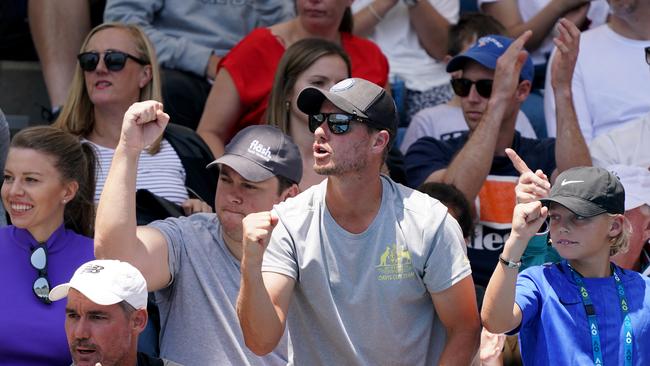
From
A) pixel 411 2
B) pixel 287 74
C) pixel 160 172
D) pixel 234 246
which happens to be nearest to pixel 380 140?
pixel 234 246

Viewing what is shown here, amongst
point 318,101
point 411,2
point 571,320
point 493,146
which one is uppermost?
point 318,101

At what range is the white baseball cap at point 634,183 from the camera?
4.92m

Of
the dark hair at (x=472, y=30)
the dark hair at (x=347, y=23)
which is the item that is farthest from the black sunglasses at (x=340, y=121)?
the dark hair at (x=472, y=30)

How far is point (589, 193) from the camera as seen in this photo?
160 inches

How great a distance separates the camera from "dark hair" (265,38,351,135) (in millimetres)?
5348

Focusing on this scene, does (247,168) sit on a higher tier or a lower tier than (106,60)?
higher

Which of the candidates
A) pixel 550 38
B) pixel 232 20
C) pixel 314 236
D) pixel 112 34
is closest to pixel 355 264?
pixel 314 236

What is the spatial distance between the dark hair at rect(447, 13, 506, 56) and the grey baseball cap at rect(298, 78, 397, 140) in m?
2.61

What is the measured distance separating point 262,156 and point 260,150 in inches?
1.1

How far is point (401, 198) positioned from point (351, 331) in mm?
491

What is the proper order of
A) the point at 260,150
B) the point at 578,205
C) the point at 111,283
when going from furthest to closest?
the point at 260,150 → the point at 578,205 → the point at 111,283

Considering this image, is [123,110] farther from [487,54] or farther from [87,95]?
[487,54]

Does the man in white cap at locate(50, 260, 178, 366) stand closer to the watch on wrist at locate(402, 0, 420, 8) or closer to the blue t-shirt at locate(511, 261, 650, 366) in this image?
the blue t-shirt at locate(511, 261, 650, 366)

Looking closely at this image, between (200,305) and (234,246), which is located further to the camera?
(234,246)
